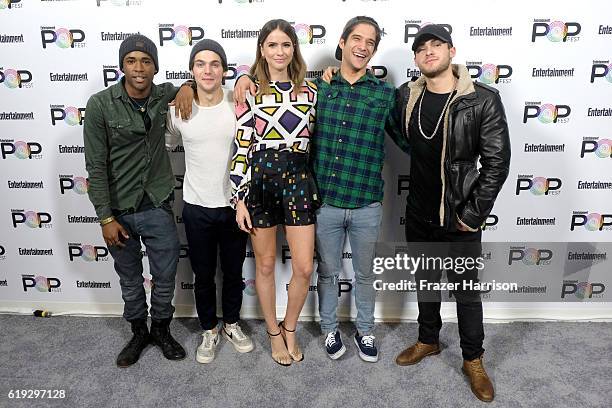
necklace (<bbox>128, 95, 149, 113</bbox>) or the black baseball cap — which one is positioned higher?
the black baseball cap

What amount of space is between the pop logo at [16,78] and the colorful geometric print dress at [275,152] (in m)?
1.34

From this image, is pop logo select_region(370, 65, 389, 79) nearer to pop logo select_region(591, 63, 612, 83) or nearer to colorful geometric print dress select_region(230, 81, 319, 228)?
colorful geometric print dress select_region(230, 81, 319, 228)

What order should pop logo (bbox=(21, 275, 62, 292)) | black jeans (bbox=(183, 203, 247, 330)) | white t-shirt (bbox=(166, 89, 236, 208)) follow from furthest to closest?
pop logo (bbox=(21, 275, 62, 292))
black jeans (bbox=(183, 203, 247, 330))
white t-shirt (bbox=(166, 89, 236, 208))

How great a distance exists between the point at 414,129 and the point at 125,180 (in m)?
1.41

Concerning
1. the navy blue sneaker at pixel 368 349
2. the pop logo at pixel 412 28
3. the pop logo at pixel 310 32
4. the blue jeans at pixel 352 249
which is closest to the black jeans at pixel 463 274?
the blue jeans at pixel 352 249

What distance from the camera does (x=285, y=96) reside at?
237 cm

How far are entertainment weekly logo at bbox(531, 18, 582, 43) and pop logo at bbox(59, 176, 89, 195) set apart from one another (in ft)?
8.62

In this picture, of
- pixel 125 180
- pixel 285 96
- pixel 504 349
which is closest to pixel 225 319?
pixel 125 180

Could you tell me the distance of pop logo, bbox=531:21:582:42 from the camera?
2684mm

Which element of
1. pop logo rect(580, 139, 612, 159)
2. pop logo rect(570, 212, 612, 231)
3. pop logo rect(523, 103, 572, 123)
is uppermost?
pop logo rect(523, 103, 572, 123)

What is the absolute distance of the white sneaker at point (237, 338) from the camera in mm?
2840

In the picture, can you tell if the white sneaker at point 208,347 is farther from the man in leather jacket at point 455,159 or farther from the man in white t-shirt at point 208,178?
the man in leather jacket at point 455,159

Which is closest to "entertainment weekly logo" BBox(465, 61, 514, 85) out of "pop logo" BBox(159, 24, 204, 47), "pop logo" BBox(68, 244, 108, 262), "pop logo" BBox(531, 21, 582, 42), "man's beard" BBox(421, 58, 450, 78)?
"pop logo" BBox(531, 21, 582, 42)

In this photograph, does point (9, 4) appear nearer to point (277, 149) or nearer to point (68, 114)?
point (68, 114)
